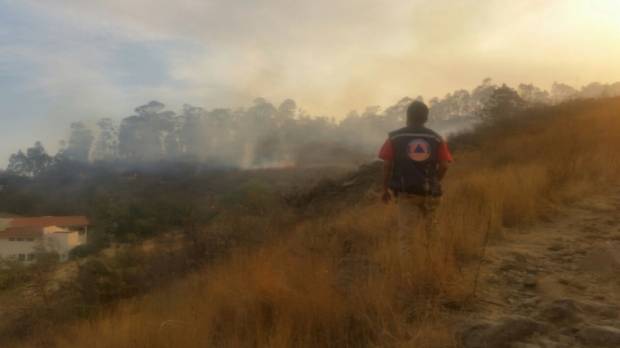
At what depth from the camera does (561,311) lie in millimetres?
3305

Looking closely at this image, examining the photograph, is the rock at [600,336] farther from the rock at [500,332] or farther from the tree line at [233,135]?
the tree line at [233,135]

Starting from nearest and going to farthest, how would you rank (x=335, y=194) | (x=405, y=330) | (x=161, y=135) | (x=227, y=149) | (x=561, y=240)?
1. (x=405, y=330)
2. (x=561, y=240)
3. (x=335, y=194)
4. (x=227, y=149)
5. (x=161, y=135)

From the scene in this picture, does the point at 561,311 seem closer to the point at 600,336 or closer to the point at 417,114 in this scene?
the point at 600,336

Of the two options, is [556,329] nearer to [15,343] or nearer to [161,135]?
[15,343]

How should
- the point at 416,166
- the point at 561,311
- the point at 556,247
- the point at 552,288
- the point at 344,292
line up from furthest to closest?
the point at 556,247
the point at 416,166
the point at 552,288
the point at 344,292
the point at 561,311

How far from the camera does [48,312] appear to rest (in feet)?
21.0

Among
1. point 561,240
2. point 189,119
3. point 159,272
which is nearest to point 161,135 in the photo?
point 189,119

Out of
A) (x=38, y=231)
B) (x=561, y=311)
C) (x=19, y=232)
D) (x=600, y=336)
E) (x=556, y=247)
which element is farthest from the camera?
(x=19, y=232)

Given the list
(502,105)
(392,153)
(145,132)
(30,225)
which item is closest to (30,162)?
(145,132)

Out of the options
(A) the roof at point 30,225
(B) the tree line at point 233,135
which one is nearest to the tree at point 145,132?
(B) the tree line at point 233,135

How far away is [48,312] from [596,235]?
623 centimetres

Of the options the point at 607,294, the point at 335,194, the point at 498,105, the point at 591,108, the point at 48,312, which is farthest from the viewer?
the point at 498,105

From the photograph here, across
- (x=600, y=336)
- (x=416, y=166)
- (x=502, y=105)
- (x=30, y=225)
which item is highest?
(x=502, y=105)

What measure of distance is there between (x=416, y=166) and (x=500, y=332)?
1.79 m
